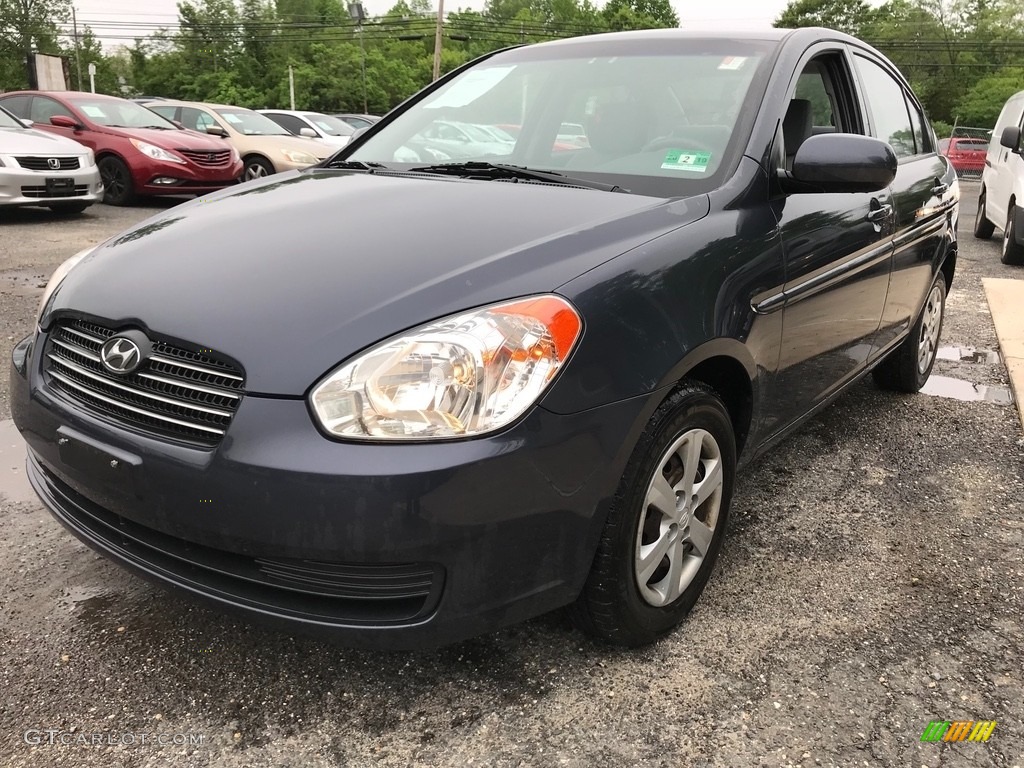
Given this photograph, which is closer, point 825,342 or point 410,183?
point 410,183

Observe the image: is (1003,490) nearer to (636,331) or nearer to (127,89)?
(636,331)

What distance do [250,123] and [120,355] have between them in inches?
456

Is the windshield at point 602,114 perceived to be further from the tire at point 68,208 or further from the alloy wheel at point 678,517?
the tire at point 68,208

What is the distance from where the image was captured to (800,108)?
2.87 m

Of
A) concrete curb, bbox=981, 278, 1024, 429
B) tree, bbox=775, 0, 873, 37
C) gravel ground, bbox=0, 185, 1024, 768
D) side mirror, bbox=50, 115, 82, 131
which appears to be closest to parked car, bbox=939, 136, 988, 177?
concrete curb, bbox=981, 278, 1024, 429

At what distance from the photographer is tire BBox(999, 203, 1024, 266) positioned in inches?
330

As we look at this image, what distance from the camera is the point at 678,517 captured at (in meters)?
2.16

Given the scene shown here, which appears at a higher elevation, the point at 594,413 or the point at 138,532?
the point at 594,413

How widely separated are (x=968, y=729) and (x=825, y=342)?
1299 mm

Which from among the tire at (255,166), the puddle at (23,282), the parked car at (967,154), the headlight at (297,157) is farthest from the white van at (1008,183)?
the parked car at (967,154)

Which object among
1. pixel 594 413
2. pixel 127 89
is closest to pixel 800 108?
pixel 594 413

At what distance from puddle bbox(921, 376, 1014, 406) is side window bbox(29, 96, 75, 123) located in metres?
10.4

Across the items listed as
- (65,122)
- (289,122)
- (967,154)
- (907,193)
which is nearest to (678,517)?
(907,193)

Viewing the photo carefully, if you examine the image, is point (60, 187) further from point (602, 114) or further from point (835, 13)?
point (835, 13)
